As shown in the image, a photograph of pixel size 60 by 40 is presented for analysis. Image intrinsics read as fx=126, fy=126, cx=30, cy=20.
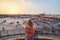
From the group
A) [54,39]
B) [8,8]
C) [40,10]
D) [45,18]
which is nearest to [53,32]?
[54,39]

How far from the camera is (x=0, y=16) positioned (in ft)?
8.23

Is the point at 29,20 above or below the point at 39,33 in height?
above

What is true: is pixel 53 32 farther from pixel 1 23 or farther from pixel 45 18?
pixel 1 23

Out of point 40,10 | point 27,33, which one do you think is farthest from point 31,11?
point 27,33

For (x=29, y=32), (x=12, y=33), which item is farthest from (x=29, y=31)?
(x=12, y=33)

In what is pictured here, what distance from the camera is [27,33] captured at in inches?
96.7

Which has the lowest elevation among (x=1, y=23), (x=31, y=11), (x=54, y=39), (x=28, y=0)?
(x=54, y=39)

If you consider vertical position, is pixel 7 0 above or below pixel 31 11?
above

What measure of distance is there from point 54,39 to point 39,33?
314 millimetres

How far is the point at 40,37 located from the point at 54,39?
0.90 ft

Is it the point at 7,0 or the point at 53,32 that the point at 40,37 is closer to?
the point at 53,32

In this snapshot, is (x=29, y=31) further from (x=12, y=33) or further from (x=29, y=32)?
(x=12, y=33)

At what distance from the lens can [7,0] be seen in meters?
2.52

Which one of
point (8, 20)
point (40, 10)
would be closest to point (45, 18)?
point (40, 10)
